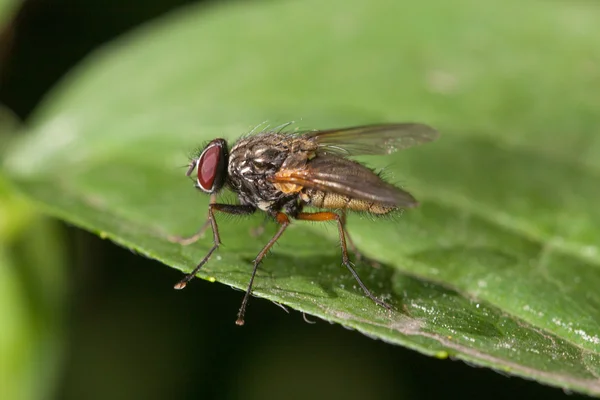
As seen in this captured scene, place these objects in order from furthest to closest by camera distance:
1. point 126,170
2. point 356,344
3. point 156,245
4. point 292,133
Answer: point 356,344 < point 126,170 < point 292,133 < point 156,245

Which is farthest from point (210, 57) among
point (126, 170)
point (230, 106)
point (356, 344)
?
point (356, 344)

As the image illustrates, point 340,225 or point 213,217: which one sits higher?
point 213,217

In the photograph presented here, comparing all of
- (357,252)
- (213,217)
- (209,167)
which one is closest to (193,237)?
(213,217)

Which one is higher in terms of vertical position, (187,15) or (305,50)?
(187,15)

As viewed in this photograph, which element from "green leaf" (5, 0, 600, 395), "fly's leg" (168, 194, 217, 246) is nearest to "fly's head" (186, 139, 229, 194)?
"fly's leg" (168, 194, 217, 246)

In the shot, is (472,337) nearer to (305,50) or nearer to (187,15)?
(305,50)

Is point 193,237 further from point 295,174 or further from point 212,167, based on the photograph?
point 295,174

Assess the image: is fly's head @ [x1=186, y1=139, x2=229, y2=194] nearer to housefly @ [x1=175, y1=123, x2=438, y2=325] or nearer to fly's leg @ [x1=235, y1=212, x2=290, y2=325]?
housefly @ [x1=175, y1=123, x2=438, y2=325]
